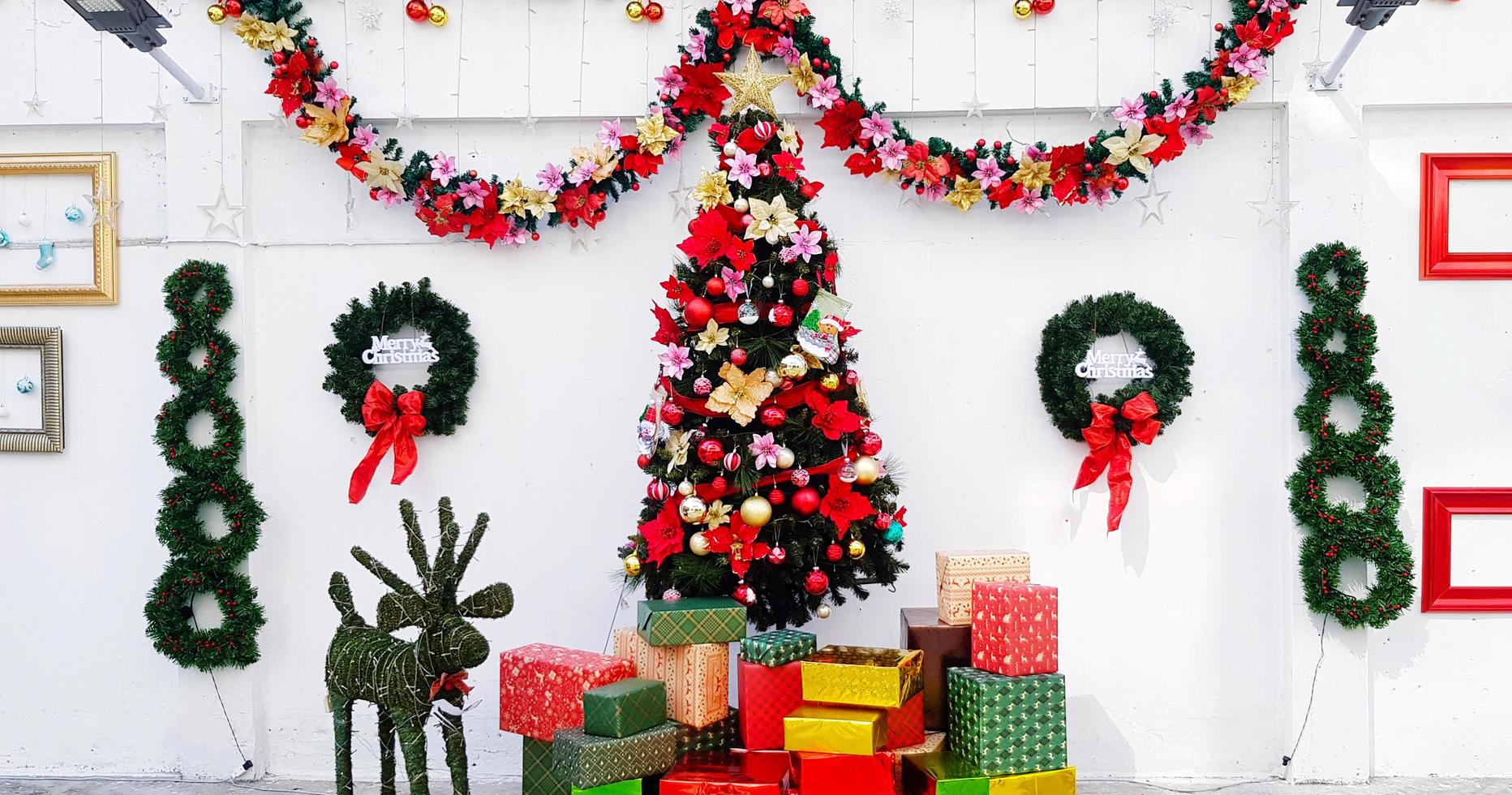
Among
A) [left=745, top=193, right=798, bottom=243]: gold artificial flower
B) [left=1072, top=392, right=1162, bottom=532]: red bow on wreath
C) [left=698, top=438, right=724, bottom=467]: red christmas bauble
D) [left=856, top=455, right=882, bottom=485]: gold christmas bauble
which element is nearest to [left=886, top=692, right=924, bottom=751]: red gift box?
[left=856, top=455, right=882, bottom=485]: gold christmas bauble

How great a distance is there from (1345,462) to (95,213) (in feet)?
14.8

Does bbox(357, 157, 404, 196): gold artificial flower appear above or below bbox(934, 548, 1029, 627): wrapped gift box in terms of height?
above

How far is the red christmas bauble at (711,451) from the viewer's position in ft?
10.3

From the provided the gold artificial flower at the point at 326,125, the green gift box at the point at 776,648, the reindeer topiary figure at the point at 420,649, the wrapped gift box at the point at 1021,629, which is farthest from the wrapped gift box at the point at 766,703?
the gold artificial flower at the point at 326,125

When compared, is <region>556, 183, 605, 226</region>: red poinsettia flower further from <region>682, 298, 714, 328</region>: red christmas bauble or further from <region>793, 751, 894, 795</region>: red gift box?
<region>793, 751, 894, 795</region>: red gift box

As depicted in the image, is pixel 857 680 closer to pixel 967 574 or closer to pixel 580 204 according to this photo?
pixel 967 574

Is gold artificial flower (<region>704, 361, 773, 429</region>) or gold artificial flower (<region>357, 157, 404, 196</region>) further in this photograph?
gold artificial flower (<region>357, 157, 404, 196</region>)

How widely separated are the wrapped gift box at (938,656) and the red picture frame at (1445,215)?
2187 millimetres

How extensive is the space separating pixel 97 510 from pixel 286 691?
37.9 inches

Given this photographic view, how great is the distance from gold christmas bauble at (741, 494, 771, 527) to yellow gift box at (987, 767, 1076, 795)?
937 millimetres

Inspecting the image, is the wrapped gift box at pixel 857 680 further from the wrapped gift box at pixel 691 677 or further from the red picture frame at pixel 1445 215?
the red picture frame at pixel 1445 215

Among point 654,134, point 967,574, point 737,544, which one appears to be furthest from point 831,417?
point 654,134

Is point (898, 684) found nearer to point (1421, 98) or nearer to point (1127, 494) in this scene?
point (1127, 494)

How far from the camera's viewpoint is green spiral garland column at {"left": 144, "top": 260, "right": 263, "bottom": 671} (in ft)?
12.2
